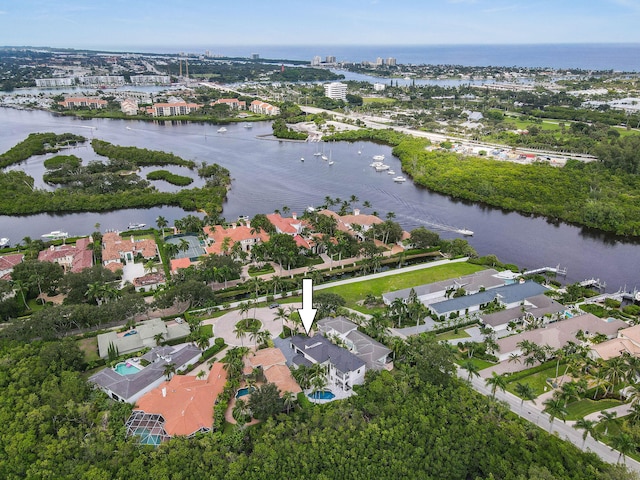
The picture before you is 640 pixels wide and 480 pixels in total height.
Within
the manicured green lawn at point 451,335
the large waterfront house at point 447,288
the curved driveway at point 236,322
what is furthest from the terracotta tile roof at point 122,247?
the manicured green lawn at point 451,335

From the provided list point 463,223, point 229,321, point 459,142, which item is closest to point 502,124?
point 459,142

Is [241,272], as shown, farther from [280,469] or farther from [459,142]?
[459,142]

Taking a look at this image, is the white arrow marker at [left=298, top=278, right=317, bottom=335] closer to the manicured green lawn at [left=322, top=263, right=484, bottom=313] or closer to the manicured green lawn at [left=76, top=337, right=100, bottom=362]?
the manicured green lawn at [left=322, top=263, right=484, bottom=313]

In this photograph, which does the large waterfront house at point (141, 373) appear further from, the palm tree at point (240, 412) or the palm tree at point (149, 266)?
the palm tree at point (149, 266)

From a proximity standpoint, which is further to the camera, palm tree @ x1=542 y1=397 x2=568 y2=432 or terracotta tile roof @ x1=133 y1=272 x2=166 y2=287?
terracotta tile roof @ x1=133 y1=272 x2=166 y2=287

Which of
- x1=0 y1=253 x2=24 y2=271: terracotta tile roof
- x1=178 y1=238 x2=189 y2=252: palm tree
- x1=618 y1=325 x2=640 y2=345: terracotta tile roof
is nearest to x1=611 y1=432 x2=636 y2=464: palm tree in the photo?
x1=618 y1=325 x2=640 y2=345: terracotta tile roof

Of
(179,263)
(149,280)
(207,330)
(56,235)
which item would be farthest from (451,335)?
(56,235)
